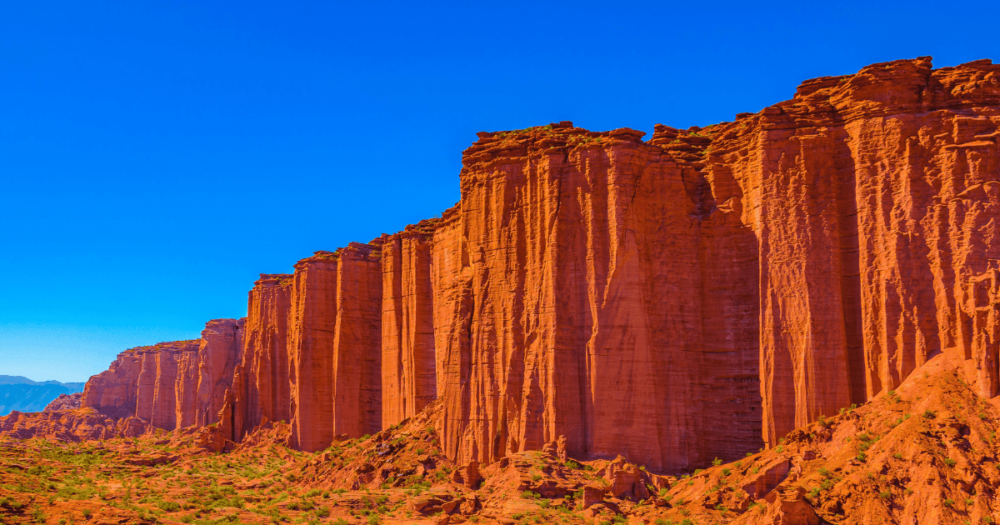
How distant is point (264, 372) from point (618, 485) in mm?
49316

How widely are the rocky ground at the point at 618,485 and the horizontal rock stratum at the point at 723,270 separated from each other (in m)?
1.34

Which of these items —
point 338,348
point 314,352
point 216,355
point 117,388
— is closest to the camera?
point 338,348

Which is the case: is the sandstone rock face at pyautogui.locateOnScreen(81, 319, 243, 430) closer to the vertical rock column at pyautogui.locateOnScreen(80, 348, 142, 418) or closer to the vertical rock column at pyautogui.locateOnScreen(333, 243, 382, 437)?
the vertical rock column at pyautogui.locateOnScreen(80, 348, 142, 418)

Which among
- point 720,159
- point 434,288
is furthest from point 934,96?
point 434,288

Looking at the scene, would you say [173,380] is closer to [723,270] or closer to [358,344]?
[358,344]

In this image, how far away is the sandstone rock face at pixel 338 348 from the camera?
60.2 m

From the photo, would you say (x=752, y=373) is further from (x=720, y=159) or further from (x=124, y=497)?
(x=124, y=497)

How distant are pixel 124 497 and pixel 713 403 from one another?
84.7 ft

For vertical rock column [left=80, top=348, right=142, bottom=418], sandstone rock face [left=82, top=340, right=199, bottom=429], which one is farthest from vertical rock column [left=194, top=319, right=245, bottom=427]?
vertical rock column [left=80, top=348, right=142, bottom=418]

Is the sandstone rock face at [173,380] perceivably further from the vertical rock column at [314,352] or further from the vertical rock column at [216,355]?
the vertical rock column at [314,352]

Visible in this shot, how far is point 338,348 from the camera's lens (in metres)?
60.6

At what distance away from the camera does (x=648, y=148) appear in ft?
118

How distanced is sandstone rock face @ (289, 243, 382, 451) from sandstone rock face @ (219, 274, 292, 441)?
6.35 m

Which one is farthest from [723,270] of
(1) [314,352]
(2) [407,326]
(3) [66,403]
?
(3) [66,403]
